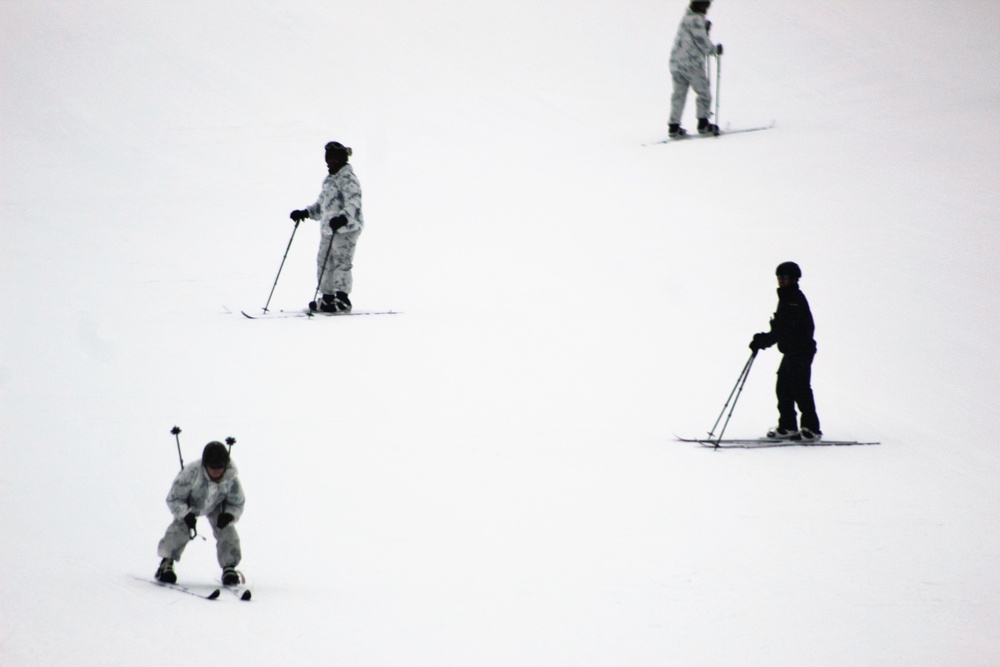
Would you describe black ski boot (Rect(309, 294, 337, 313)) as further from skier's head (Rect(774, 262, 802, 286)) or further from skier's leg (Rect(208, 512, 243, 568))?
skier's leg (Rect(208, 512, 243, 568))

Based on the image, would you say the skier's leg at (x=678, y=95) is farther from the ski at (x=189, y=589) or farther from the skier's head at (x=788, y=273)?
the ski at (x=189, y=589)

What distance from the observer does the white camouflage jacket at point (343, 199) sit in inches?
379

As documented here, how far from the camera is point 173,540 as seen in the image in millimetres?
5523

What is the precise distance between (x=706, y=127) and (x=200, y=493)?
1056 centimetres

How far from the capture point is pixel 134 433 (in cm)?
746

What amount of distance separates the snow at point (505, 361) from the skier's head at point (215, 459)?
60 centimetres

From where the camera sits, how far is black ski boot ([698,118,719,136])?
14600 millimetres

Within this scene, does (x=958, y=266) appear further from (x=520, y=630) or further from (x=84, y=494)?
(x=84, y=494)

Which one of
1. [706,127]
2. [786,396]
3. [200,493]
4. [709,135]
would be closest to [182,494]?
[200,493]

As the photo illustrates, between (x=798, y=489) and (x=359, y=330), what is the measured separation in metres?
4.10

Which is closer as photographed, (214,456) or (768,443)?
(214,456)

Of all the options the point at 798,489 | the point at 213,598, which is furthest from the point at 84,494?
the point at 798,489

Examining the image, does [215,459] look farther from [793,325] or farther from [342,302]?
[342,302]

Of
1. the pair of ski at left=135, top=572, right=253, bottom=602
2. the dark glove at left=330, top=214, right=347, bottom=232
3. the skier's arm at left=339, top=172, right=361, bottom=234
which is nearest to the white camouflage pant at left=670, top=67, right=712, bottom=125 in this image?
the skier's arm at left=339, top=172, right=361, bottom=234
